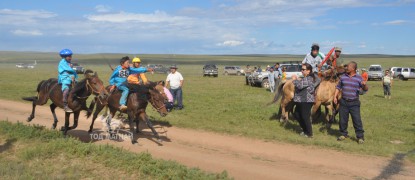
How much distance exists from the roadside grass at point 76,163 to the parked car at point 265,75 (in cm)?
2084

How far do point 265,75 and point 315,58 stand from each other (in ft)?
61.3

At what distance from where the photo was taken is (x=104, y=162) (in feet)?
25.2

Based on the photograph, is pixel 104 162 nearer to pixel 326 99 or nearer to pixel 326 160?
pixel 326 160

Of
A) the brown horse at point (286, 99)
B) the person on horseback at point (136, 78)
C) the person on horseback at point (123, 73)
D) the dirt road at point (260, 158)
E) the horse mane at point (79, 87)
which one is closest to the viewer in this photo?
the dirt road at point (260, 158)

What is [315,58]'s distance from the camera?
12453 millimetres

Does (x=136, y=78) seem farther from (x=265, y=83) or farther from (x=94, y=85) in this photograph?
(x=265, y=83)

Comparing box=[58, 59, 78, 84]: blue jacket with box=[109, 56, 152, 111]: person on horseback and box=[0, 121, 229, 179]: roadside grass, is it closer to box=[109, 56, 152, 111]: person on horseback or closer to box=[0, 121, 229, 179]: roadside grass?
box=[109, 56, 152, 111]: person on horseback

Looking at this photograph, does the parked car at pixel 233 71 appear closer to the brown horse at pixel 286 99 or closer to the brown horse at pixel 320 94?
the brown horse at pixel 286 99

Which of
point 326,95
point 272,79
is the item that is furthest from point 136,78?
point 272,79

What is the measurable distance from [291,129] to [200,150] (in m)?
3.98

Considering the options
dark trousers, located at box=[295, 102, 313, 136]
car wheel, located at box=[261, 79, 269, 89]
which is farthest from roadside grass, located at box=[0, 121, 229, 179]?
car wheel, located at box=[261, 79, 269, 89]

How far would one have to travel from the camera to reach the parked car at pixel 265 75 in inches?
1111

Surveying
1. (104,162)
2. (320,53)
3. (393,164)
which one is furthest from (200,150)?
(320,53)

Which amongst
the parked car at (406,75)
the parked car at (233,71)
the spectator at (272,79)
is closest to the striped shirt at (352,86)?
the spectator at (272,79)
